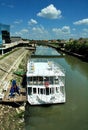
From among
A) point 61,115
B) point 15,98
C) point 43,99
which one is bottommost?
point 61,115

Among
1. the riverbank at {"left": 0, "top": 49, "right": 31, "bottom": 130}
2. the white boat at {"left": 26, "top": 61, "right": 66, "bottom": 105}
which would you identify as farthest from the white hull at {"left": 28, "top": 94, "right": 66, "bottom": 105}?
the riverbank at {"left": 0, "top": 49, "right": 31, "bottom": 130}

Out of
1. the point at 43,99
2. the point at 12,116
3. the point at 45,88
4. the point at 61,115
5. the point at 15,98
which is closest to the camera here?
the point at 12,116

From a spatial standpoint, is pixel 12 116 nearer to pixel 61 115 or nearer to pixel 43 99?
pixel 43 99

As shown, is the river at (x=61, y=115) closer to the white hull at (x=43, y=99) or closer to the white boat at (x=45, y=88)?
the white hull at (x=43, y=99)

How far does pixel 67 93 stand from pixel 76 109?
6.31m

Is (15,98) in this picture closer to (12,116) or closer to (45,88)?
(12,116)

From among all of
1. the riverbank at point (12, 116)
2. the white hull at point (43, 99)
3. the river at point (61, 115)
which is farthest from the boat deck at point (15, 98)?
the river at point (61, 115)

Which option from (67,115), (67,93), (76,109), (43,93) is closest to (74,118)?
(67,115)

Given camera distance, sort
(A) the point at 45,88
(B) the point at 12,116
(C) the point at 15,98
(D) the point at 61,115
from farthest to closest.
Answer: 1. (A) the point at 45,88
2. (C) the point at 15,98
3. (D) the point at 61,115
4. (B) the point at 12,116

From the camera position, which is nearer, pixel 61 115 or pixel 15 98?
pixel 61 115

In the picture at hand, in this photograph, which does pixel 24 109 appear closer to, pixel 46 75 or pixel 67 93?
pixel 46 75

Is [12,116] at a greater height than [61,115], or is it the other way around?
[12,116]

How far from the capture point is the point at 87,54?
8456 centimetres

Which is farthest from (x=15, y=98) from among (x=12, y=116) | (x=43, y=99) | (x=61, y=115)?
(x=61, y=115)
